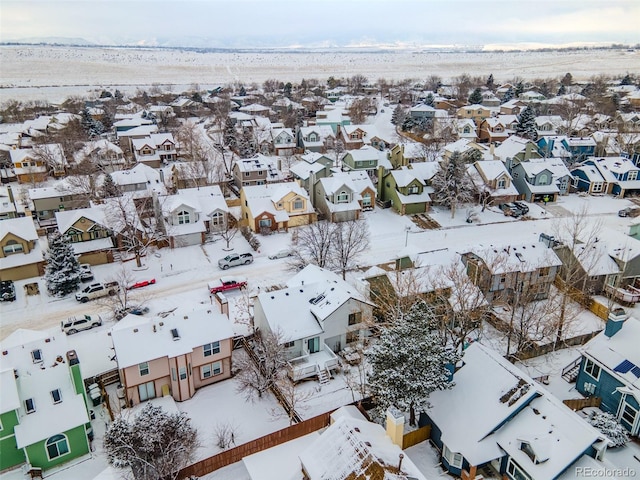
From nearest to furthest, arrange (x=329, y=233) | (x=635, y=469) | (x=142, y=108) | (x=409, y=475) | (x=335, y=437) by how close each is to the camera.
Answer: (x=409, y=475) < (x=335, y=437) < (x=635, y=469) < (x=329, y=233) < (x=142, y=108)

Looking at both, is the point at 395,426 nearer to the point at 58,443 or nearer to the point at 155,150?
the point at 58,443

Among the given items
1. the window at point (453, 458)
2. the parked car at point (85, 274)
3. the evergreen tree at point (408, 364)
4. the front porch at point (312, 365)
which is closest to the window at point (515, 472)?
the window at point (453, 458)

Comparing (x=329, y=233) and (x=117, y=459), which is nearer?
(x=117, y=459)

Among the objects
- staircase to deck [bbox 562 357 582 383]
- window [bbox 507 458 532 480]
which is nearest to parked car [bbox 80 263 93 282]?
window [bbox 507 458 532 480]

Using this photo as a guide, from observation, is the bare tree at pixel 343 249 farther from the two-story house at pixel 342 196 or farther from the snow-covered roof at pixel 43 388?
the snow-covered roof at pixel 43 388

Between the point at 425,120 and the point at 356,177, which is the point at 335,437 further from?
the point at 425,120


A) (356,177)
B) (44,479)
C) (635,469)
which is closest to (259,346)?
(44,479)

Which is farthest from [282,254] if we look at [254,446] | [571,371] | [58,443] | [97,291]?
[571,371]
